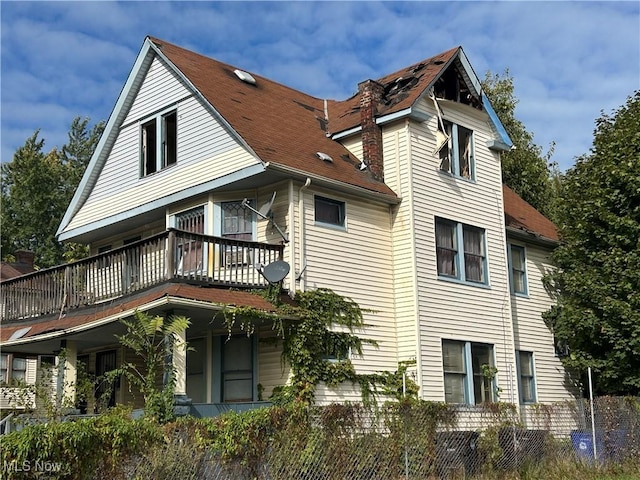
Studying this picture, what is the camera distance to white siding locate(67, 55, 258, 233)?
1814 centimetres

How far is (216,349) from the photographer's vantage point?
58.0ft

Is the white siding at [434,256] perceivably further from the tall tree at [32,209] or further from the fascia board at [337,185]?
the tall tree at [32,209]

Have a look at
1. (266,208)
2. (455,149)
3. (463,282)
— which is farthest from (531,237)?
(266,208)

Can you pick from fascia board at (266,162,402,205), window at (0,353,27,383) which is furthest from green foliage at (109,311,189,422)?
window at (0,353,27,383)

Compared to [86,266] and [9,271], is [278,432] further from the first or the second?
[9,271]

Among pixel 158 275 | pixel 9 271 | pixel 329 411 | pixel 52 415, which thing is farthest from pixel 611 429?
pixel 9 271

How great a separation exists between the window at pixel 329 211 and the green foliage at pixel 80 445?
9.21 meters

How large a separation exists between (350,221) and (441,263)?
2.84 metres

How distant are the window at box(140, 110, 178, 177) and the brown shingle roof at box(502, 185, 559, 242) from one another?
9.70m

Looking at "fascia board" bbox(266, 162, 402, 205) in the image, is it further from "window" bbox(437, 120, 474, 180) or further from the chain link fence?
the chain link fence

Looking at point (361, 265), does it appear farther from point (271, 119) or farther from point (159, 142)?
point (159, 142)

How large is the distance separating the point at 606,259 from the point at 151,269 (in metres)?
12.4

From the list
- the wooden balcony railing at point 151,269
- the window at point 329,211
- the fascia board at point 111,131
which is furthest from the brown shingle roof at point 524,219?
the fascia board at point 111,131

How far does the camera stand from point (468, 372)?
64.5ft
